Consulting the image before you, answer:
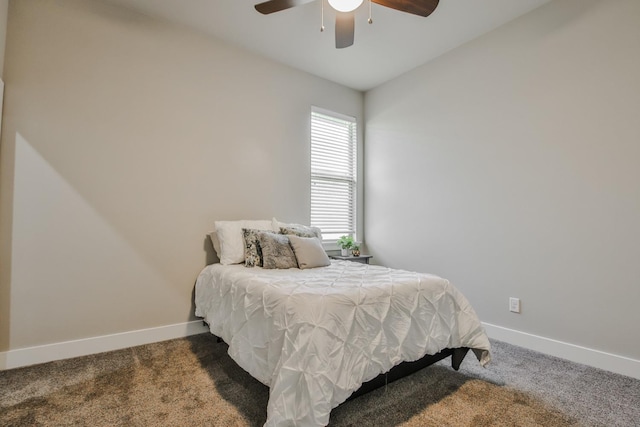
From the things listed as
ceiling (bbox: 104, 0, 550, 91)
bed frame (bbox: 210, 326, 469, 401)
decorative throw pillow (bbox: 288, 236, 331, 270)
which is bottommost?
bed frame (bbox: 210, 326, 469, 401)

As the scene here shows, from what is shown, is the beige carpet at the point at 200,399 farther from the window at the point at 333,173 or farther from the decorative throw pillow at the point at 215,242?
the window at the point at 333,173

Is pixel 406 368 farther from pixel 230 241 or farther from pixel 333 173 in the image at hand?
pixel 333 173

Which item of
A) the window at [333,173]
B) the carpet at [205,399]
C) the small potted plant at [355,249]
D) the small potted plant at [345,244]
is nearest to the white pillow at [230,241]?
the carpet at [205,399]

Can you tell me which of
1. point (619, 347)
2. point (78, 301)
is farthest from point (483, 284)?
point (78, 301)

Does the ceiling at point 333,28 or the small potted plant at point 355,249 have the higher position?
the ceiling at point 333,28

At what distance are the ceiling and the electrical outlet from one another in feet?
8.33

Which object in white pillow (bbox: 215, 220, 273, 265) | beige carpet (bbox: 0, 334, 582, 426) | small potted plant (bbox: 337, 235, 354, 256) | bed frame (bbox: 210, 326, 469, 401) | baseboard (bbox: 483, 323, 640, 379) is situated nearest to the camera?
beige carpet (bbox: 0, 334, 582, 426)

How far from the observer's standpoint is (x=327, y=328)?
59.1 inches

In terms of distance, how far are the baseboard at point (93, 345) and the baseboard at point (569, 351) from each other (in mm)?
2811

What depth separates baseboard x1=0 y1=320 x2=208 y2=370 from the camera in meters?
2.25

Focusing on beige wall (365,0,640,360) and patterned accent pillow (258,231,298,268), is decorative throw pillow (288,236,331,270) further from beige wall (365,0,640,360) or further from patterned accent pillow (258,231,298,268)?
beige wall (365,0,640,360)

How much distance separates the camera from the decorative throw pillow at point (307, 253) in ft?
8.68

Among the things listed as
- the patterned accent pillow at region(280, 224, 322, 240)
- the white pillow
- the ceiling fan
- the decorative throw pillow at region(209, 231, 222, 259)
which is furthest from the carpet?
the ceiling fan

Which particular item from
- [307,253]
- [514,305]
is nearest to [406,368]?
[307,253]
